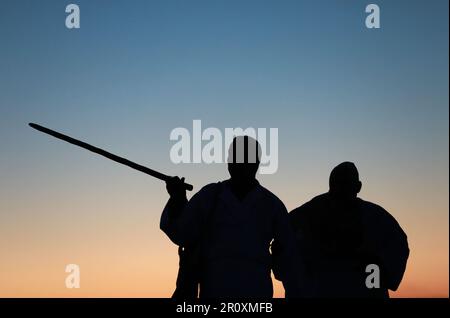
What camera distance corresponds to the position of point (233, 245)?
5.86 metres

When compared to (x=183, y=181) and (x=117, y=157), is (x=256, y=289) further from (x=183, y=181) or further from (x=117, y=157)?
(x=117, y=157)

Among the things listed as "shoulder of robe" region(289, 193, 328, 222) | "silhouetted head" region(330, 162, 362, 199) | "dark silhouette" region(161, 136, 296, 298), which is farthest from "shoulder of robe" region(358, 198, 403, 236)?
"dark silhouette" region(161, 136, 296, 298)

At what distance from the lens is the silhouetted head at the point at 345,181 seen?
782 cm

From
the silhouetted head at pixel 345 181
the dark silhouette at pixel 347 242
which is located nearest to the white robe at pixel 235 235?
the dark silhouette at pixel 347 242

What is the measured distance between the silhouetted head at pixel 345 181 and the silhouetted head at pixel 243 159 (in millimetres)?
1964

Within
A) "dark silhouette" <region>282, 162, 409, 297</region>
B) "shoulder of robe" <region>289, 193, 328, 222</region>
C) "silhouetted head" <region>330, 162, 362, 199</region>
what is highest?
"silhouetted head" <region>330, 162, 362, 199</region>

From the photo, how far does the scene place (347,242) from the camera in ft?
25.1

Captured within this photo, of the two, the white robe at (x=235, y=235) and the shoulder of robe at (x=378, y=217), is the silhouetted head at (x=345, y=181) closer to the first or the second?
the shoulder of robe at (x=378, y=217)

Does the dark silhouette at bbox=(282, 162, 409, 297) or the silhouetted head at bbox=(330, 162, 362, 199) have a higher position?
the silhouetted head at bbox=(330, 162, 362, 199)

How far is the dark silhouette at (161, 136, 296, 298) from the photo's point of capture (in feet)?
19.2

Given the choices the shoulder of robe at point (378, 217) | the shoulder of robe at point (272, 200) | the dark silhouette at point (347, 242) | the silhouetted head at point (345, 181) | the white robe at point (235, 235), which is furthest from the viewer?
the shoulder of robe at point (378, 217)

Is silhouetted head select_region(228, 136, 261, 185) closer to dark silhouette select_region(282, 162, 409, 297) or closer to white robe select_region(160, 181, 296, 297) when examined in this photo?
white robe select_region(160, 181, 296, 297)

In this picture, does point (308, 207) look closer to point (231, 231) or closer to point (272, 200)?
point (272, 200)

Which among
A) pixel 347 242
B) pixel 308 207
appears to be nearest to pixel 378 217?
pixel 347 242
